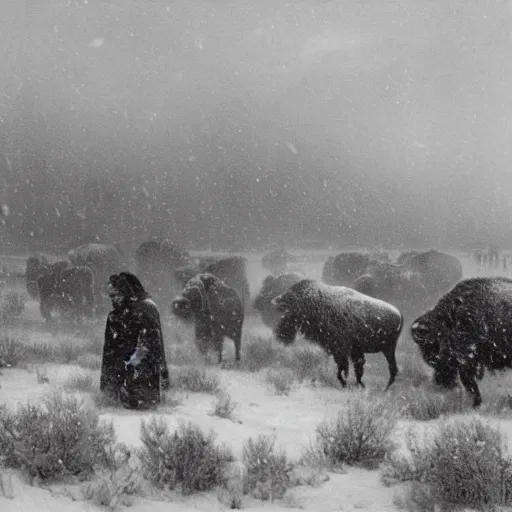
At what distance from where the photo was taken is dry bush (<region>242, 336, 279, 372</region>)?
1263 cm

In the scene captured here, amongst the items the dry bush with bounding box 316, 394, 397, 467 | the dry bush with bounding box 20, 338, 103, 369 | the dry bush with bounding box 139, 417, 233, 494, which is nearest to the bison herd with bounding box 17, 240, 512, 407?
the dry bush with bounding box 20, 338, 103, 369

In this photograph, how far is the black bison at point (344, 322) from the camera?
383 inches

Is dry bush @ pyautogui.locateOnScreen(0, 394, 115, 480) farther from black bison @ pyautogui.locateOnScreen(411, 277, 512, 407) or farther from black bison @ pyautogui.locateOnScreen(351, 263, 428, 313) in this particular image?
black bison @ pyautogui.locateOnScreen(351, 263, 428, 313)

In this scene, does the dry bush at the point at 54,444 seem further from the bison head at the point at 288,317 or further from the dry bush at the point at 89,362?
the dry bush at the point at 89,362

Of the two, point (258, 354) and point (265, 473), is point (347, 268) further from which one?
point (265, 473)

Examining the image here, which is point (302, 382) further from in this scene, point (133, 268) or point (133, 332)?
point (133, 268)

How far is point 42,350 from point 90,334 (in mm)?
5334

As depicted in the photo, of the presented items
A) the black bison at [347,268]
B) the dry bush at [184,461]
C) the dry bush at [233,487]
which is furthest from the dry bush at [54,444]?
the black bison at [347,268]

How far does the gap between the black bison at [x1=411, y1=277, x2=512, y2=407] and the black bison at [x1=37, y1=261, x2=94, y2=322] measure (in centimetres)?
1582

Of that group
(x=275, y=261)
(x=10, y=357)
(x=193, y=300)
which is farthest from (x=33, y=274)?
(x=275, y=261)

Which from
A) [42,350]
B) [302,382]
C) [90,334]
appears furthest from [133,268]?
[302,382]

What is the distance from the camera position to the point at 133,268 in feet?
104

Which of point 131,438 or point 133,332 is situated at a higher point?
point 133,332

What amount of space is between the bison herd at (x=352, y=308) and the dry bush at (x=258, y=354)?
1.91ft
